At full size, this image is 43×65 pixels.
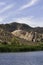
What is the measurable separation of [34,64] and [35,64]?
0.20 metres

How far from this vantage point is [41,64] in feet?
184

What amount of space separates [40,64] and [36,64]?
0.79 metres

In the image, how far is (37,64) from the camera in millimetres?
56000

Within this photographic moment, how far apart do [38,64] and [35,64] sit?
1.94 feet

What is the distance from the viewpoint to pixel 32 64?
184 ft

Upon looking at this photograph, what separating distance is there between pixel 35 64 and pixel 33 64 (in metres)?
0.39

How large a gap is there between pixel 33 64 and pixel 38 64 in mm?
986

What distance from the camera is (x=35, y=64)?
184 ft

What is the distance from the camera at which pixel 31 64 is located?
2216 inches

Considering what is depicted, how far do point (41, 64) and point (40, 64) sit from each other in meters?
0.20

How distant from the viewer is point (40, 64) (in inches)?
2202

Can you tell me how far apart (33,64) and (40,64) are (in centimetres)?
138

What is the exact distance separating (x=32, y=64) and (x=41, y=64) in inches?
69.8

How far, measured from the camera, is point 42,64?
183 ft
